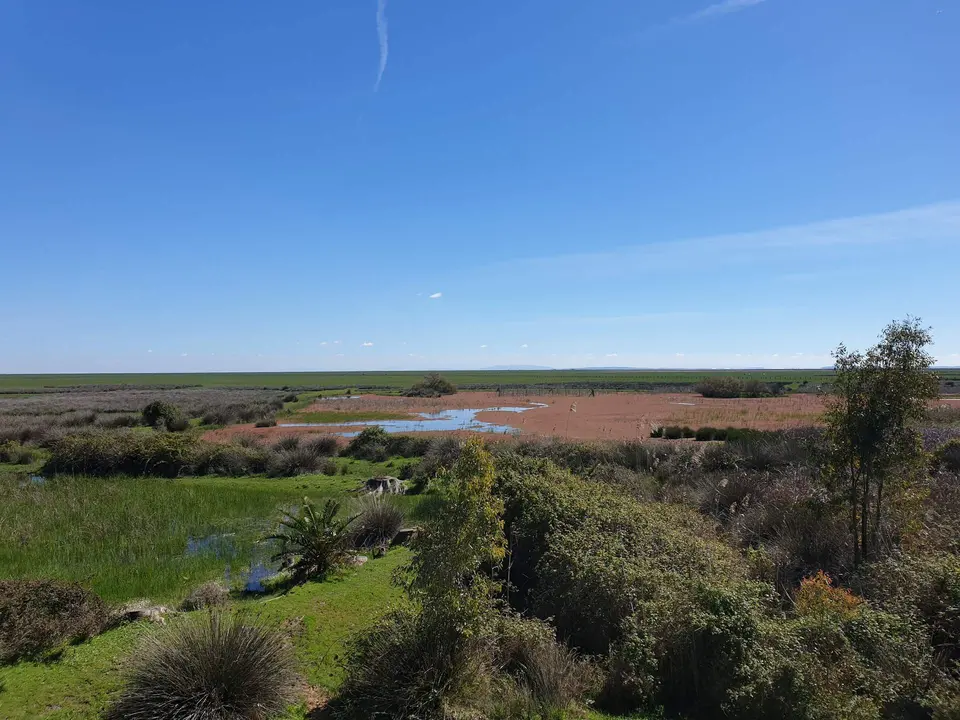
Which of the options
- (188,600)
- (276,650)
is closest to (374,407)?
(188,600)

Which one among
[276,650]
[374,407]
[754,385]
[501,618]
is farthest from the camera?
[754,385]

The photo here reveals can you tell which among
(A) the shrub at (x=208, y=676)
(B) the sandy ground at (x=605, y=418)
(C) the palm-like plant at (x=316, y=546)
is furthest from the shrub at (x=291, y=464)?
(A) the shrub at (x=208, y=676)

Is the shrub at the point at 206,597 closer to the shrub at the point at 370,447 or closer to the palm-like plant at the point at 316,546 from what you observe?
the palm-like plant at the point at 316,546

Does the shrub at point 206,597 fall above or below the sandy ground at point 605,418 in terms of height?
below

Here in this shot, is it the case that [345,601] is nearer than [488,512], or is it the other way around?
[488,512]

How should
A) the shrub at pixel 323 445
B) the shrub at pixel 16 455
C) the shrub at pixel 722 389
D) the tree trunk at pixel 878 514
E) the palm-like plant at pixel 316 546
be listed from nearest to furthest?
the tree trunk at pixel 878 514 → the palm-like plant at pixel 316 546 → the shrub at pixel 16 455 → the shrub at pixel 323 445 → the shrub at pixel 722 389

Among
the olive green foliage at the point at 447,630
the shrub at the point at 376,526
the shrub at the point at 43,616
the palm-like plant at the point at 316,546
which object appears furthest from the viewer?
the shrub at the point at 376,526

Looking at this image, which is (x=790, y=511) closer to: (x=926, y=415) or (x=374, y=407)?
(x=926, y=415)
